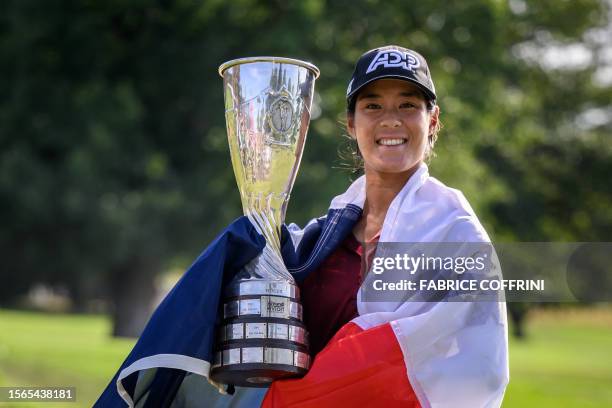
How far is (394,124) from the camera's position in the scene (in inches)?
105

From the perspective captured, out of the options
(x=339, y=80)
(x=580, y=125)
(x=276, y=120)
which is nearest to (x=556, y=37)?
(x=580, y=125)

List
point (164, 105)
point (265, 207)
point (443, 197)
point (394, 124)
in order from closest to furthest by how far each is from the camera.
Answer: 1. point (443, 197)
2. point (394, 124)
3. point (265, 207)
4. point (164, 105)

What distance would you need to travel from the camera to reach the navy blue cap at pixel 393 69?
2.62 meters

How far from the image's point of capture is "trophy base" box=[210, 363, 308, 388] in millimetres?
2449

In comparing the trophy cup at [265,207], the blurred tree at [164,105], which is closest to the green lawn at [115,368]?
the blurred tree at [164,105]

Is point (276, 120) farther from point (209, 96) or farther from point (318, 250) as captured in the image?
point (209, 96)

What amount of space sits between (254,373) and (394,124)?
80 cm

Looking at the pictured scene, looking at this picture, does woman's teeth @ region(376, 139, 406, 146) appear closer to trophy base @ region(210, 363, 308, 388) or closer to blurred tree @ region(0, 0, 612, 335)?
trophy base @ region(210, 363, 308, 388)

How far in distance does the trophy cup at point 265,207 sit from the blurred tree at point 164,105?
1127 centimetres

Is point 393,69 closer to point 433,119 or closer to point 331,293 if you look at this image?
point 433,119

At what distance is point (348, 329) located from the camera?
2453mm

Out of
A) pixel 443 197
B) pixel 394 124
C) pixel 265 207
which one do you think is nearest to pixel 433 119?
pixel 394 124

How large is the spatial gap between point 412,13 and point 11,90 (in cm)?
707

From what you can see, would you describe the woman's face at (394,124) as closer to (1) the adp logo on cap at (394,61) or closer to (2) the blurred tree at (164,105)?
(1) the adp logo on cap at (394,61)
